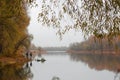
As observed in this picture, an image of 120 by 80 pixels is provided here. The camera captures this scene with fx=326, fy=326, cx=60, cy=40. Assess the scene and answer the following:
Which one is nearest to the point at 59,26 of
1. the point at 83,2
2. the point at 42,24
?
the point at 42,24

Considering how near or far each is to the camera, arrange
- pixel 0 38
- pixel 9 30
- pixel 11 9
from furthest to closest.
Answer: pixel 0 38 < pixel 9 30 < pixel 11 9

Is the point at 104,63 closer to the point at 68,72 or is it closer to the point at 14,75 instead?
the point at 68,72

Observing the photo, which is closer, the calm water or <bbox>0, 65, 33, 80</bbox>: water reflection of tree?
<bbox>0, 65, 33, 80</bbox>: water reflection of tree

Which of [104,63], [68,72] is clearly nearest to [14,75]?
[68,72]

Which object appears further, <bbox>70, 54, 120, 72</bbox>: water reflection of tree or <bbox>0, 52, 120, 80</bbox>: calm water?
<bbox>70, 54, 120, 72</bbox>: water reflection of tree

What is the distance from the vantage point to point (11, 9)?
306 inches

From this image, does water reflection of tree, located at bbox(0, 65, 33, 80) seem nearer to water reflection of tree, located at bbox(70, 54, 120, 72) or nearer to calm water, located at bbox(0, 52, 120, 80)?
calm water, located at bbox(0, 52, 120, 80)

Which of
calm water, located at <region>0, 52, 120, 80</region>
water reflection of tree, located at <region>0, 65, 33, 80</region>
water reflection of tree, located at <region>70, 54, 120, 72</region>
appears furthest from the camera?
water reflection of tree, located at <region>70, 54, 120, 72</region>

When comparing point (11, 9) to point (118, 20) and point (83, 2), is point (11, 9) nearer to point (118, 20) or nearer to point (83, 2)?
point (83, 2)

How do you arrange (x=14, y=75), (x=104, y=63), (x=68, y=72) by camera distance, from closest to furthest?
1. (x=14, y=75)
2. (x=68, y=72)
3. (x=104, y=63)

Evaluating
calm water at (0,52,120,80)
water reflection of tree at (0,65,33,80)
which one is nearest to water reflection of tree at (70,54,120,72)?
calm water at (0,52,120,80)

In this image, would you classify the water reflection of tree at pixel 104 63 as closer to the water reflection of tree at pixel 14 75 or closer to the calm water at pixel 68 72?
the calm water at pixel 68 72

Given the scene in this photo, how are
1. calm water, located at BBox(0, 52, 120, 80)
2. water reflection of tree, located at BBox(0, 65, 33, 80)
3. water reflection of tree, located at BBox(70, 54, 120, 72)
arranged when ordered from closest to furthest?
water reflection of tree, located at BBox(0, 65, 33, 80)
calm water, located at BBox(0, 52, 120, 80)
water reflection of tree, located at BBox(70, 54, 120, 72)

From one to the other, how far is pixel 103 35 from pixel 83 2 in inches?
34.4
